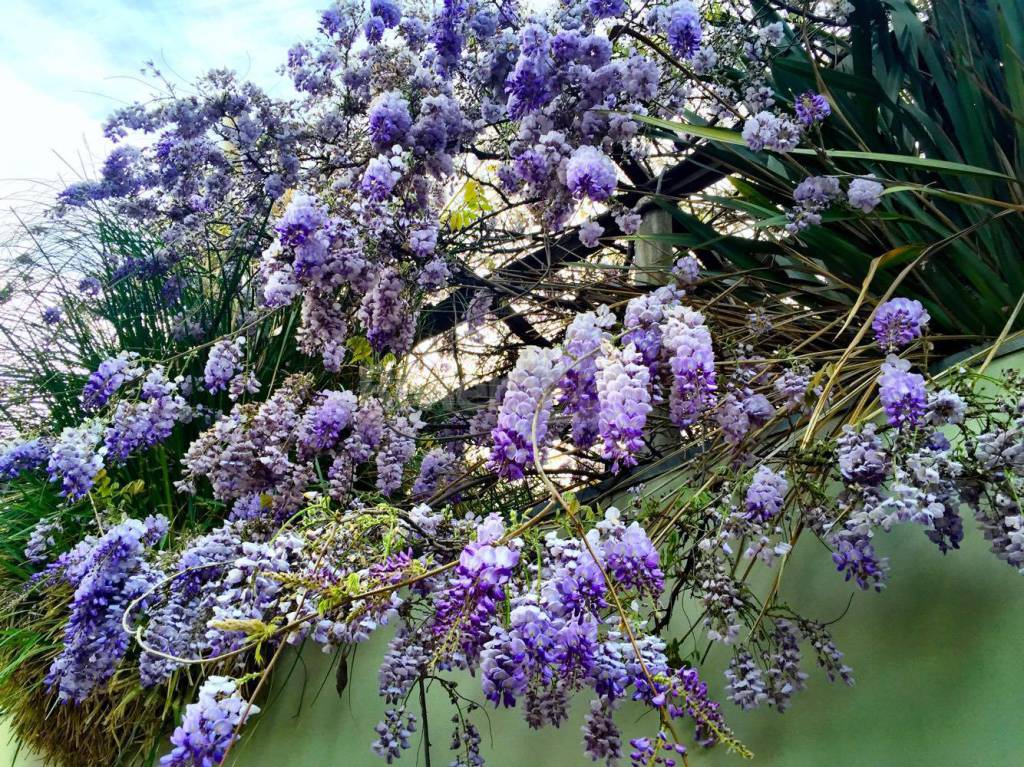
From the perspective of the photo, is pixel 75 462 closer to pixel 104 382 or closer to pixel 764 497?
pixel 104 382

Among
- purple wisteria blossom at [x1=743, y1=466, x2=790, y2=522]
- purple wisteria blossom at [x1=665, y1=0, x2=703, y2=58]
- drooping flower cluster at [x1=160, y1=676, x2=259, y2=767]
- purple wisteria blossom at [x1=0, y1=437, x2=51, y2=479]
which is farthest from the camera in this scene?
purple wisteria blossom at [x1=0, y1=437, x2=51, y2=479]

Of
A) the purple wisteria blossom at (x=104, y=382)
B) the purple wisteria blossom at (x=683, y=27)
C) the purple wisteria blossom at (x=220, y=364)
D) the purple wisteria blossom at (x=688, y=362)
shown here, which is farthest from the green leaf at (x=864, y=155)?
the purple wisteria blossom at (x=104, y=382)

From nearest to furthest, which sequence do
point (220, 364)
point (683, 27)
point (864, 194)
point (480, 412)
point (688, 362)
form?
1. point (688, 362)
2. point (864, 194)
3. point (683, 27)
4. point (220, 364)
5. point (480, 412)

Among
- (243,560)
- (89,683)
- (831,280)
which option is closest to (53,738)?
(89,683)

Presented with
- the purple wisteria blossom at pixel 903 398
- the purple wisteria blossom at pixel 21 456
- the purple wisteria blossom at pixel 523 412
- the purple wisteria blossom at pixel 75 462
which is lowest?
the purple wisteria blossom at pixel 903 398

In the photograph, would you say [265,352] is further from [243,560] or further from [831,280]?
[831,280]

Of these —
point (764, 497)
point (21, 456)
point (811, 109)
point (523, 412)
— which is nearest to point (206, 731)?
point (523, 412)

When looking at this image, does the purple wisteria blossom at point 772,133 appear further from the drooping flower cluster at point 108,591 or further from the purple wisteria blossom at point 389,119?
the drooping flower cluster at point 108,591

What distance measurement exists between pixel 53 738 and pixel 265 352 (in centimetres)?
141

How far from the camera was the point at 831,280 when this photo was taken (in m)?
1.91

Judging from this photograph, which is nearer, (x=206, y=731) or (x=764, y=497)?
(x=206, y=731)

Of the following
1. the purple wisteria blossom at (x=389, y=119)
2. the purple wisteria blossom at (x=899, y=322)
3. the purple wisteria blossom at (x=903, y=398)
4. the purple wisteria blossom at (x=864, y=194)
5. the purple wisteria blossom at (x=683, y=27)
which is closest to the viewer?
the purple wisteria blossom at (x=903, y=398)

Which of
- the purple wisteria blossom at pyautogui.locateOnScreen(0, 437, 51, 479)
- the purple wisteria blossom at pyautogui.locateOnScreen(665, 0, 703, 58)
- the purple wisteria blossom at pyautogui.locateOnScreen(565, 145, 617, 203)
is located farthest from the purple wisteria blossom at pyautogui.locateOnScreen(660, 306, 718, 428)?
the purple wisteria blossom at pyautogui.locateOnScreen(0, 437, 51, 479)

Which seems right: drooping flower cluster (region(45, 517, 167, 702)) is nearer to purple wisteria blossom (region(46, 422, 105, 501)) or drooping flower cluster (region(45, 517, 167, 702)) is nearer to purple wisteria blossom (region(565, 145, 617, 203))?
purple wisteria blossom (region(46, 422, 105, 501))
